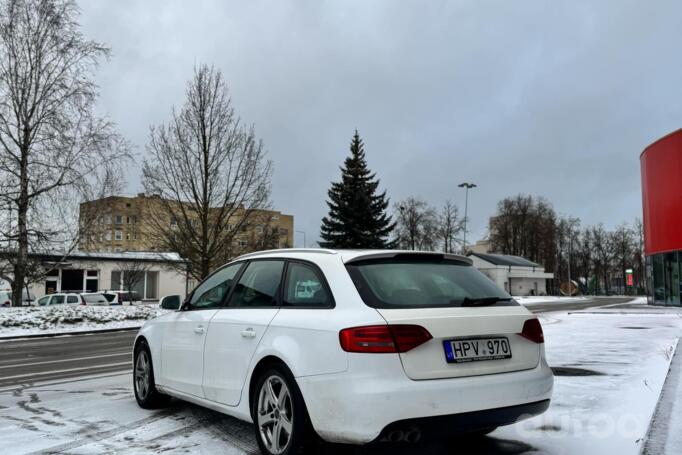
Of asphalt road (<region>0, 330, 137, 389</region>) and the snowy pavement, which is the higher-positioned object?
the snowy pavement

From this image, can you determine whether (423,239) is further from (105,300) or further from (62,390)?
(62,390)

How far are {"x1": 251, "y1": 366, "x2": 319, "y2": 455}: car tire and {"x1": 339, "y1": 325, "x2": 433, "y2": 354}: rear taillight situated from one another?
21.1 inches

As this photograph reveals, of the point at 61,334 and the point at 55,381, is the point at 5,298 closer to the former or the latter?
the point at 61,334

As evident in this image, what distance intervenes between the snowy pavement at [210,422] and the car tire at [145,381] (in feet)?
0.38

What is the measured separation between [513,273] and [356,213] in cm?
3108

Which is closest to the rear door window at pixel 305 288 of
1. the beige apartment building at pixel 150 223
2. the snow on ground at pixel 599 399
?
the snow on ground at pixel 599 399

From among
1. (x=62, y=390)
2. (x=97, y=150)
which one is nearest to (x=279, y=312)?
(x=62, y=390)

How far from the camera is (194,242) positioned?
25469 millimetres

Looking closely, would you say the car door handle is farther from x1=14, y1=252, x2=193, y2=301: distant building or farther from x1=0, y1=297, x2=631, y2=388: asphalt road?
x1=14, y1=252, x2=193, y2=301: distant building

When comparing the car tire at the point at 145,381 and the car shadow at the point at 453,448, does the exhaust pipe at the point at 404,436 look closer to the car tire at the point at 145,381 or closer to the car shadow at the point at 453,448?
the car shadow at the point at 453,448

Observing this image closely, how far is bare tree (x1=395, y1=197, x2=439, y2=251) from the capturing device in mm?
Answer: 74188

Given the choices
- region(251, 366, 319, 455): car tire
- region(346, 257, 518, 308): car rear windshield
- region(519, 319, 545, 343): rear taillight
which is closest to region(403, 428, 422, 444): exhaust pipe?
region(251, 366, 319, 455): car tire

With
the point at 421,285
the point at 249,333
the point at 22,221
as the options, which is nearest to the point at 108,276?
the point at 22,221

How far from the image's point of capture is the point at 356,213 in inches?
2012
